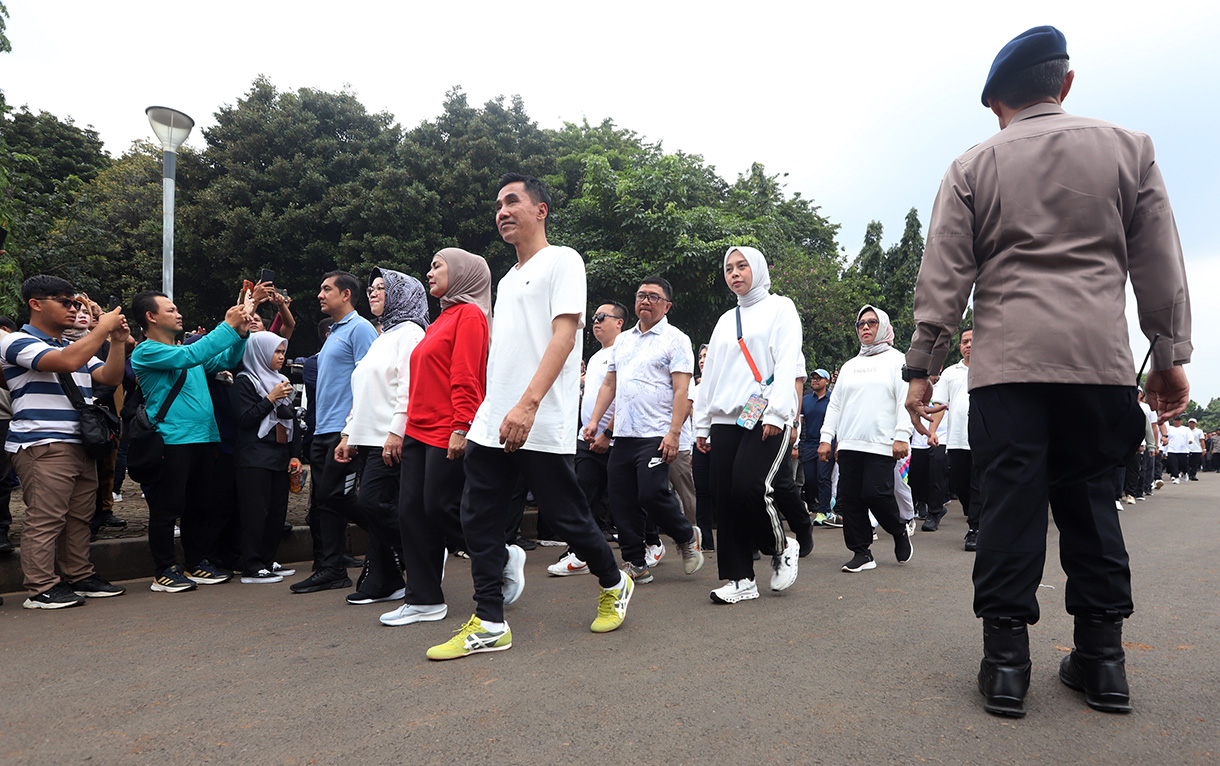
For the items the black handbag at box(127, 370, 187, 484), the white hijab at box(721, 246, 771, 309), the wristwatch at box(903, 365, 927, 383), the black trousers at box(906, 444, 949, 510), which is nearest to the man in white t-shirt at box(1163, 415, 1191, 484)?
the black trousers at box(906, 444, 949, 510)

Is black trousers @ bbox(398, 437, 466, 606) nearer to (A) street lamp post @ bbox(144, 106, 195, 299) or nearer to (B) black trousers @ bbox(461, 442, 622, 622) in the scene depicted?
(B) black trousers @ bbox(461, 442, 622, 622)

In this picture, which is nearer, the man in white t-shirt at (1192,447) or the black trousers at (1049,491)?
the black trousers at (1049,491)

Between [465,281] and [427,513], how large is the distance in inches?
48.6

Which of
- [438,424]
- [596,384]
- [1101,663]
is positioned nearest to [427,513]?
[438,424]

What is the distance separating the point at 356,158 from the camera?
22.7m

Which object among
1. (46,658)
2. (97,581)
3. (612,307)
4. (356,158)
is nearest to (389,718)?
(46,658)

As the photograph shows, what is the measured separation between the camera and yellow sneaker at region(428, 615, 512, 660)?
336 centimetres

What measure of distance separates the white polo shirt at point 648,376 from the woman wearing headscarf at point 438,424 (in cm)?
159

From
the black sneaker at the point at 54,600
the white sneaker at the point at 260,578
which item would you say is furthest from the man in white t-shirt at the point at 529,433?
the black sneaker at the point at 54,600

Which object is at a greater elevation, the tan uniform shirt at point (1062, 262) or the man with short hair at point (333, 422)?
the tan uniform shirt at point (1062, 262)

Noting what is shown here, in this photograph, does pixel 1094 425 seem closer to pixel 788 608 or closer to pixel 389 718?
pixel 788 608

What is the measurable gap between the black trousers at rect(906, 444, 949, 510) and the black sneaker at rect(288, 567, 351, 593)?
269 inches

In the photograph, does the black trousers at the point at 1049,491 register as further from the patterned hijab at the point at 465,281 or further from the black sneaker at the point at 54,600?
the black sneaker at the point at 54,600

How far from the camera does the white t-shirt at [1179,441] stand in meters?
23.6
